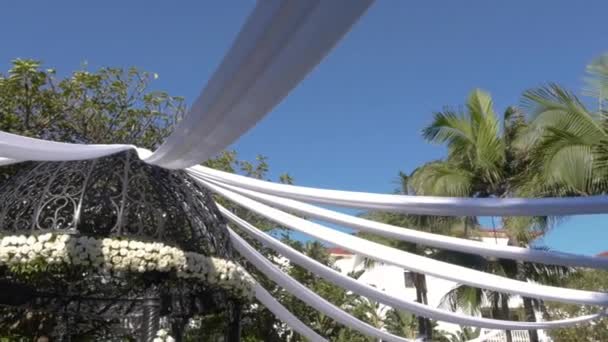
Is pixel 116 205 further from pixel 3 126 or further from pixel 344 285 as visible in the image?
pixel 3 126

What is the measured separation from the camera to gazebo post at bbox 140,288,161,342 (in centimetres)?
569

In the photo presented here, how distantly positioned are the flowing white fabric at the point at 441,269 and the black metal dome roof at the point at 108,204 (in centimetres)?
118

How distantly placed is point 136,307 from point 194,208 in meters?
1.82

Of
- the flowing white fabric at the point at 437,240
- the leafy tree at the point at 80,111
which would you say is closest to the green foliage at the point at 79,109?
the leafy tree at the point at 80,111

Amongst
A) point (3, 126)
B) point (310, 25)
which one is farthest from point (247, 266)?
point (310, 25)

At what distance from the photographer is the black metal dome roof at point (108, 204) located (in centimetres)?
528

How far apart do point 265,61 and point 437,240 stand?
375 cm

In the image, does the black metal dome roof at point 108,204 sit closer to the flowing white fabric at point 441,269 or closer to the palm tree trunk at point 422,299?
the flowing white fabric at point 441,269

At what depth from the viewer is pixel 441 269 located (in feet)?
20.8

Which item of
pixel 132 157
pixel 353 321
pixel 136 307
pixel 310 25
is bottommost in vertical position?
pixel 353 321

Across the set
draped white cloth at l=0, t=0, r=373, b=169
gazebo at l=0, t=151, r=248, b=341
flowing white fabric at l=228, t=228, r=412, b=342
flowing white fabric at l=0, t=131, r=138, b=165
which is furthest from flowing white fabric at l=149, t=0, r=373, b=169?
flowing white fabric at l=228, t=228, r=412, b=342

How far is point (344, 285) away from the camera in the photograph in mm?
7324

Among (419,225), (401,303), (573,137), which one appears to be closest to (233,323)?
(401,303)

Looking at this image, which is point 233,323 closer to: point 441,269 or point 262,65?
point 441,269
